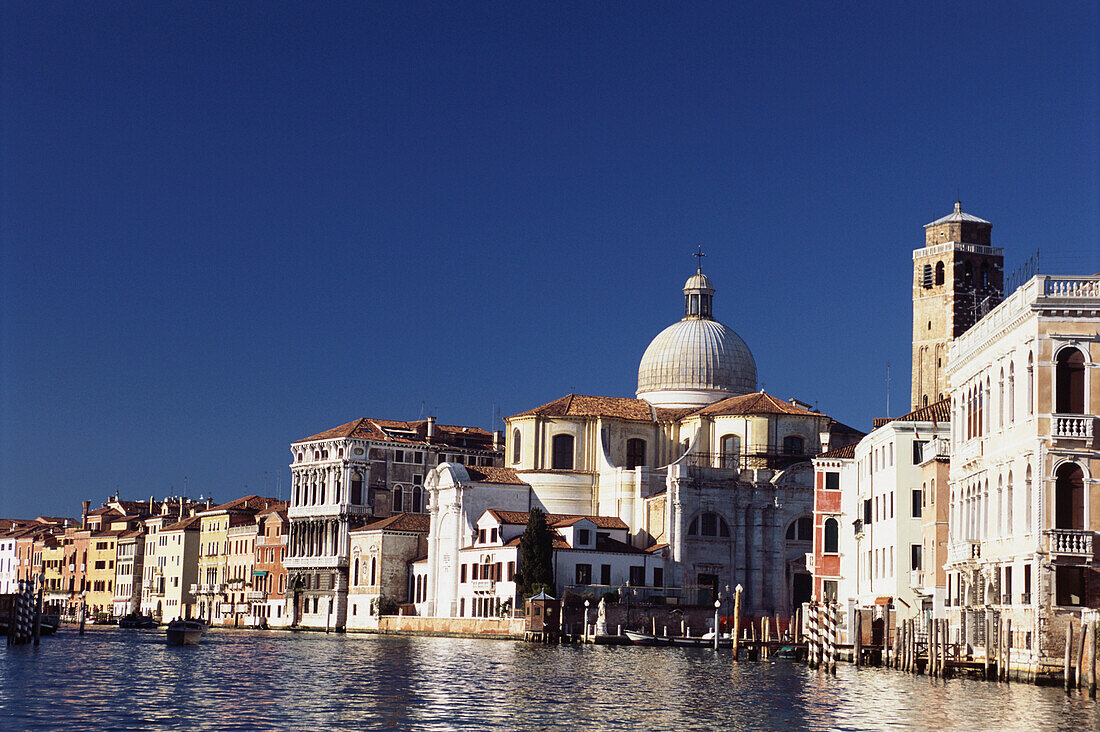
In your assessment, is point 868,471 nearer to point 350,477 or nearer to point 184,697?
point 184,697

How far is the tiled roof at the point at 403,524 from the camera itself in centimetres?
8206

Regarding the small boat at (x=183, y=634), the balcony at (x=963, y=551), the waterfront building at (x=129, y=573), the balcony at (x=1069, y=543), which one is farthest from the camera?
the waterfront building at (x=129, y=573)

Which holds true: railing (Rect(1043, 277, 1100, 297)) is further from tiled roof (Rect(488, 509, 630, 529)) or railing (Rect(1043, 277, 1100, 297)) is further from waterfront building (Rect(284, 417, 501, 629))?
waterfront building (Rect(284, 417, 501, 629))

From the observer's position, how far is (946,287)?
79.8 meters

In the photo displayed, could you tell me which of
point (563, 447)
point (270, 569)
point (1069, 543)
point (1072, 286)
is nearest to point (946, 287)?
point (563, 447)

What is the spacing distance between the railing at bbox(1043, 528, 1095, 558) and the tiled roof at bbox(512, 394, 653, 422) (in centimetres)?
4587

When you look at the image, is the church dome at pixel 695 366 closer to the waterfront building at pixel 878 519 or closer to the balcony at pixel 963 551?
the waterfront building at pixel 878 519

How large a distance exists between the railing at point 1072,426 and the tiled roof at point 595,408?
45.6 metres

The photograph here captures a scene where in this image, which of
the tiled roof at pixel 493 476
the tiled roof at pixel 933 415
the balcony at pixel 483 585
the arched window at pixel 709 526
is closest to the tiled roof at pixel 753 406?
the arched window at pixel 709 526

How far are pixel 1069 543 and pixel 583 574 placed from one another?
123 ft

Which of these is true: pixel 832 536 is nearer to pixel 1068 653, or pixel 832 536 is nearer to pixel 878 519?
pixel 878 519

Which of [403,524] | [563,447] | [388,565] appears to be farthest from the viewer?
[403,524]

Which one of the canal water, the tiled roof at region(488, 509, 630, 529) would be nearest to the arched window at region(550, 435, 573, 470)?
the tiled roof at region(488, 509, 630, 529)

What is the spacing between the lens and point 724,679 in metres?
39.3
